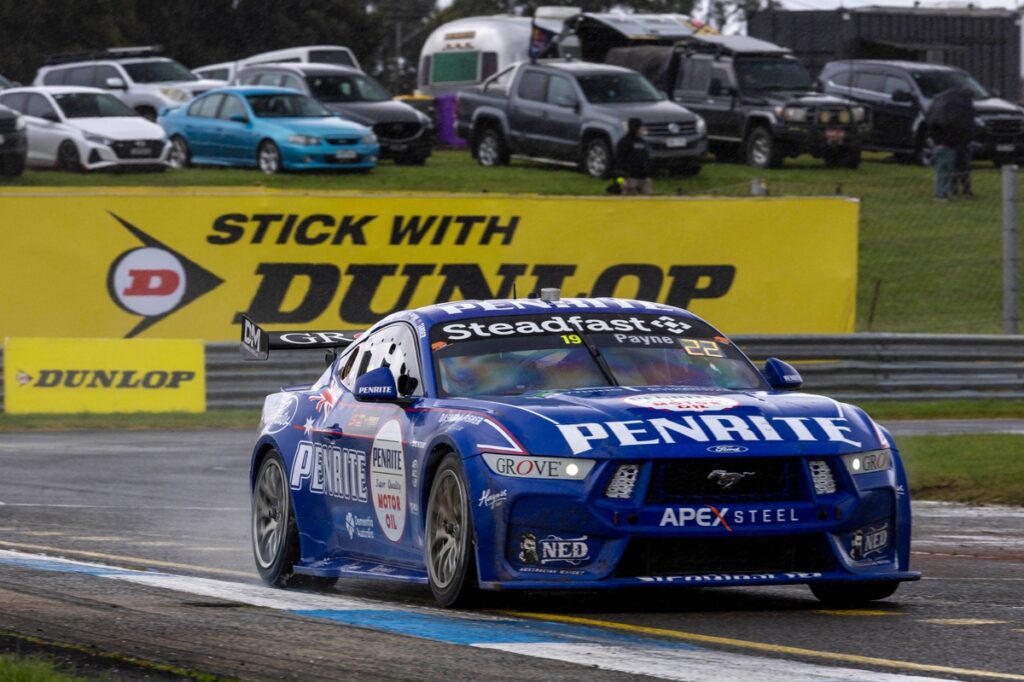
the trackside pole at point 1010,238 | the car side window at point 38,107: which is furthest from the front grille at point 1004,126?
the car side window at point 38,107

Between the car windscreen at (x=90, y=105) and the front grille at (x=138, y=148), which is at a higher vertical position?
the car windscreen at (x=90, y=105)

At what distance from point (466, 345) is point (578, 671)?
9.69 ft

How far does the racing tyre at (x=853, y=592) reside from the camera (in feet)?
26.4

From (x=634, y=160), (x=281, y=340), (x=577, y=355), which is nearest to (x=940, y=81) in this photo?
(x=634, y=160)

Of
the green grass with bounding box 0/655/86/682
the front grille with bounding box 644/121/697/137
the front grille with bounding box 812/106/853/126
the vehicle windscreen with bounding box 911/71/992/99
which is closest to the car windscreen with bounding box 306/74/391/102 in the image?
the front grille with bounding box 644/121/697/137

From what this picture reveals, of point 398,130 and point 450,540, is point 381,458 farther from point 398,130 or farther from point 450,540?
point 398,130

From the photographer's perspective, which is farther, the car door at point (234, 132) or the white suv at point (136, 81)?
the white suv at point (136, 81)

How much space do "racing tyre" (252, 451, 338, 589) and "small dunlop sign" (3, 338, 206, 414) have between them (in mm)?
11419

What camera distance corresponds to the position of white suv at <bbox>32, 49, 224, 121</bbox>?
4081 cm

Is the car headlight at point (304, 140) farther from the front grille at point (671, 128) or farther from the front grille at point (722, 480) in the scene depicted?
the front grille at point (722, 480)

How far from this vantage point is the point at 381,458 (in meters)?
8.73

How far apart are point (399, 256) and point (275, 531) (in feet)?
42.6

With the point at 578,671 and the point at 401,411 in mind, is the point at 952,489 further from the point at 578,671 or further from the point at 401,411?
the point at 578,671

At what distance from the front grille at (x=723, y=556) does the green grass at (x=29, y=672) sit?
241cm
